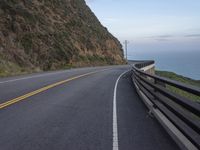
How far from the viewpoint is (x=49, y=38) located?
53.6 meters

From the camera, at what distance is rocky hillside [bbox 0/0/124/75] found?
42156 millimetres

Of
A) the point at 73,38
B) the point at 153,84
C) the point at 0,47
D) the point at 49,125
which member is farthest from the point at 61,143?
the point at 73,38

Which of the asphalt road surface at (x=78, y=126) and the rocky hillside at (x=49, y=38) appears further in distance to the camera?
the rocky hillside at (x=49, y=38)

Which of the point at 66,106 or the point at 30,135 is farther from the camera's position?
the point at 66,106

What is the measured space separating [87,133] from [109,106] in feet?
15.0

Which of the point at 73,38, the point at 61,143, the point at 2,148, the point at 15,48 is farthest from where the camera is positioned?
the point at 73,38

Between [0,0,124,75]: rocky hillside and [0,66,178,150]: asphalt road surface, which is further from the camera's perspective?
Answer: [0,0,124,75]: rocky hillside

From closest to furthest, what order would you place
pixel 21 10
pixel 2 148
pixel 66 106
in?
pixel 2 148
pixel 66 106
pixel 21 10

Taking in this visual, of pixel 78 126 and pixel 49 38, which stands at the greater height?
pixel 49 38

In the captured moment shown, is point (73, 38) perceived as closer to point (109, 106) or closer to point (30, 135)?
point (109, 106)

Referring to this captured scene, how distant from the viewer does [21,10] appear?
163ft

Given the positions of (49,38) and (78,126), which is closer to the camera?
(78,126)

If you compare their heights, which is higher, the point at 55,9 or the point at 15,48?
the point at 55,9

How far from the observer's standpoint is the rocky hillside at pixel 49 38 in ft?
138
